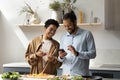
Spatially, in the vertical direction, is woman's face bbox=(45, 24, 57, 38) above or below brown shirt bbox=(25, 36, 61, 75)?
above

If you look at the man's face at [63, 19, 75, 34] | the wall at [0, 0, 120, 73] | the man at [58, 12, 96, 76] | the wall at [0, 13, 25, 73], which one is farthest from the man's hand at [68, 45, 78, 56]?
the wall at [0, 13, 25, 73]

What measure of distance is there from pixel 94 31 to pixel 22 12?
4.46 feet

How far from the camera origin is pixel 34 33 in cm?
485

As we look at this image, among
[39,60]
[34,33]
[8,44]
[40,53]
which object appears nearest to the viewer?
[40,53]

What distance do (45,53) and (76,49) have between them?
36 centimetres

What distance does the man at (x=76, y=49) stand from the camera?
289cm

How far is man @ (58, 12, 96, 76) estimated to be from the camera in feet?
9.50

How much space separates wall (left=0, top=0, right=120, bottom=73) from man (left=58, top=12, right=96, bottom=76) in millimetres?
1520

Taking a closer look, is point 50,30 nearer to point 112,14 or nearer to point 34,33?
point 112,14

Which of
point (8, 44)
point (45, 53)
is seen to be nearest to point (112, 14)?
point (45, 53)

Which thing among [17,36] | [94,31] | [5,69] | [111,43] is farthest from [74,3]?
[5,69]

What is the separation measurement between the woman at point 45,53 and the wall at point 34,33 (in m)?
1.51

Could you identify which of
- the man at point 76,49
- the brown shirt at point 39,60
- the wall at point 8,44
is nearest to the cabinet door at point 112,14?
the man at point 76,49

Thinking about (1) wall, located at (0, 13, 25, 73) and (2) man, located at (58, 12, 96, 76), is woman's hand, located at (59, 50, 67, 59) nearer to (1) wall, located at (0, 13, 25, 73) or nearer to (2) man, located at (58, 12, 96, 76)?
(2) man, located at (58, 12, 96, 76)
